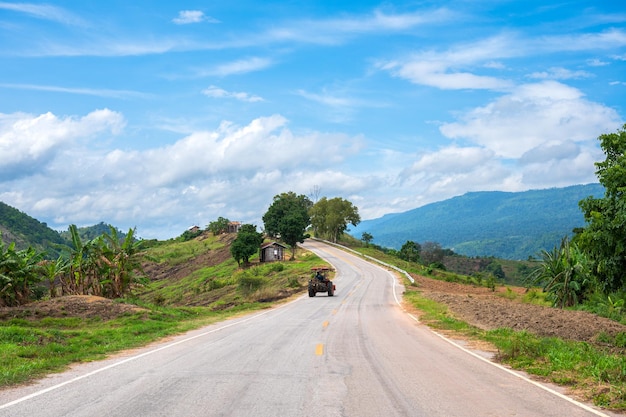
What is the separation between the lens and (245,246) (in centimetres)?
8312

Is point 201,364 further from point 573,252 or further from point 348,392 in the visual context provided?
point 573,252

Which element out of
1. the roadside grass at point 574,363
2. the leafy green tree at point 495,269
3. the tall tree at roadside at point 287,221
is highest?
the tall tree at roadside at point 287,221

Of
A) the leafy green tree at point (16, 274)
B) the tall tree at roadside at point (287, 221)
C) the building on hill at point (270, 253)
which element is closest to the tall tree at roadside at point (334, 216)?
the tall tree at roadside at point (287, 221)

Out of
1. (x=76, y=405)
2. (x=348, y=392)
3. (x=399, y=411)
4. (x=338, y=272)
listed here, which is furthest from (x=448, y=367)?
(x=338, y=272)

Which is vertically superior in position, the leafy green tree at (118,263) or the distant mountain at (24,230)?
the distant mountain at (24,230)

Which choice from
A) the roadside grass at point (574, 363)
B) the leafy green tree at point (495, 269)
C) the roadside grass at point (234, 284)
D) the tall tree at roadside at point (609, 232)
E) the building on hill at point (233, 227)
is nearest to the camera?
the roadside grass at point (574, 363)

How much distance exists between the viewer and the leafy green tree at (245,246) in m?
83.0

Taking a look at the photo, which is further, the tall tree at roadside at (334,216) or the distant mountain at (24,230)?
the distant mountain at (24,230)

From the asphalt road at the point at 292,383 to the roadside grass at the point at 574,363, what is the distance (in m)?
0.50

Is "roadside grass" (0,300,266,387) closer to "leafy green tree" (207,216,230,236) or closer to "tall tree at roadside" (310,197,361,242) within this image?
"tall tree at roadside" (310,197,361,242)

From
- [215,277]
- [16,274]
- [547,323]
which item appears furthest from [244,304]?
[215,277]

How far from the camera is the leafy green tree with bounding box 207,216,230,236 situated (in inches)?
5212

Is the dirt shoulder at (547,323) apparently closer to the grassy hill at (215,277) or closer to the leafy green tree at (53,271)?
the grassy hill at (215,277)

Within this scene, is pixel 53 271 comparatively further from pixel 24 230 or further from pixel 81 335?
pixel 24 230
